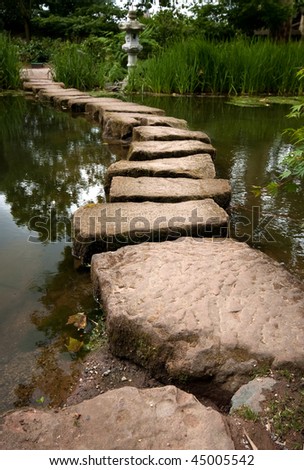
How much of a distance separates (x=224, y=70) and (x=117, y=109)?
115 inches

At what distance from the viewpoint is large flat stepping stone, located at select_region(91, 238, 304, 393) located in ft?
3.85

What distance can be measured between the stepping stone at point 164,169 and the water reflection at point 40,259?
0.21m

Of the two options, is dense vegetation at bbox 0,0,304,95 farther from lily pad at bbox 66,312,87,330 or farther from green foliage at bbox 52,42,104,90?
lily pad at bbox 66,312,87,330

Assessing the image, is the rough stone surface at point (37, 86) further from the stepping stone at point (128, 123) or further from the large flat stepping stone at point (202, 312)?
the large flat stepping stone at point (202, 312)

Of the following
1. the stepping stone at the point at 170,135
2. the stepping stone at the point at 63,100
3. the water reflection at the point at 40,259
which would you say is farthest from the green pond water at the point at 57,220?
the stepping stone at the point at 63,100

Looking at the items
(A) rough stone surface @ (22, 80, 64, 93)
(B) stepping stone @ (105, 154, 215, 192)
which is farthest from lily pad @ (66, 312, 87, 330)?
(A) rough stone surface @ (22, 80, 64, 93)

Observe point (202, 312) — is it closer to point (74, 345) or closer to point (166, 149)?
point (74, 345)

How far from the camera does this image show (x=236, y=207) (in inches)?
99.0

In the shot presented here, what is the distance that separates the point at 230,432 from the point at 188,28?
12.2 meters

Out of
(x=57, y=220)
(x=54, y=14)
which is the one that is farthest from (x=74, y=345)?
(x=54, y=14)

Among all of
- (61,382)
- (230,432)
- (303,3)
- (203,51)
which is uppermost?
(303,3)

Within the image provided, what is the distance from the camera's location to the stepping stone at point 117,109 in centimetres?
456
